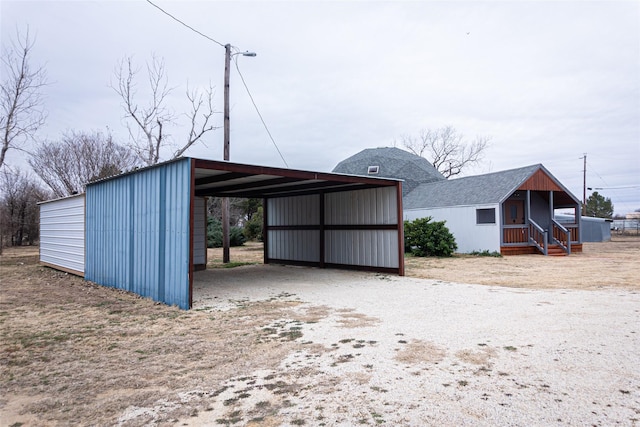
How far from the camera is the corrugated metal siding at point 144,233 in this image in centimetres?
723

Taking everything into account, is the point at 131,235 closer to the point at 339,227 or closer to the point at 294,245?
the point at 339,227

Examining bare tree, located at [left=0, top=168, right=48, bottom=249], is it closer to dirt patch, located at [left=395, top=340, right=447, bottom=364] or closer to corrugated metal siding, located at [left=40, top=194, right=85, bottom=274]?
corrugated metal siding, located at [left=40, top=194, right=85, bottom=274]

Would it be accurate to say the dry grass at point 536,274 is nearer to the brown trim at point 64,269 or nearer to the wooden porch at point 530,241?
the wooden porch at point 530,241

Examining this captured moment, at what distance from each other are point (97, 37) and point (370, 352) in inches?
545

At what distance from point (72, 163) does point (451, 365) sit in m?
25.2

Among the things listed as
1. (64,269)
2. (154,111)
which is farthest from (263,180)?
(154,111)

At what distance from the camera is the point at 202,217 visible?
13477mm

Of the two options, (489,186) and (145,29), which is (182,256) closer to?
(145,29)

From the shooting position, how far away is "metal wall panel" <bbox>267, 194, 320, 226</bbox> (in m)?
14.0

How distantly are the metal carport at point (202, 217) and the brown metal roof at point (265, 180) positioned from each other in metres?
0.02

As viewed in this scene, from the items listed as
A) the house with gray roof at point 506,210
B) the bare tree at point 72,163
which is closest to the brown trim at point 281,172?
the house with gray roof at point 506,210

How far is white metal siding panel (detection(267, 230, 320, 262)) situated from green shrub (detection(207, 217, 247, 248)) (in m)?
10.3

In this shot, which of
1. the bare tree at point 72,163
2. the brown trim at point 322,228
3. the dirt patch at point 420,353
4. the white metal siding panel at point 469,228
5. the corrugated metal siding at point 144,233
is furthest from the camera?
the bare tree at point 72,163

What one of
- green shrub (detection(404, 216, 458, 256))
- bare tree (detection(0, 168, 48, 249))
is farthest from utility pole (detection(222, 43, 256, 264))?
bare tree (detection(0, 168, 48, 249))
